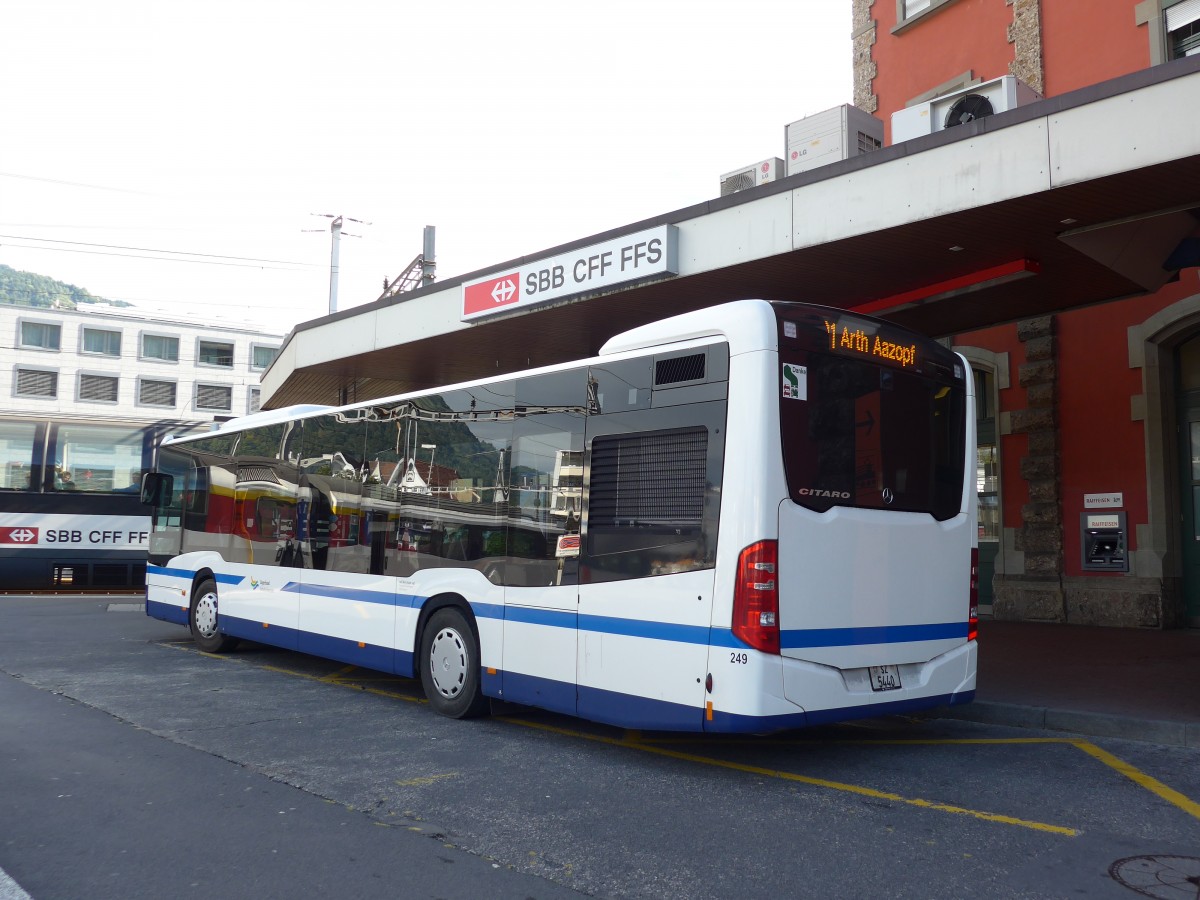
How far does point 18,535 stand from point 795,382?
19.7m

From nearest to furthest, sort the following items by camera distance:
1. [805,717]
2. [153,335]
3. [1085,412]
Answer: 1. [805,717]
2. [1085,412]
3. [153,335]

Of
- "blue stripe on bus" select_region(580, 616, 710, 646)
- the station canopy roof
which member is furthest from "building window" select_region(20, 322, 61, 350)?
"blue stripe on bus" select_region(580, 616, 710, 646)

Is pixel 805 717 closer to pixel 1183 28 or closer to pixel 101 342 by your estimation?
pixel 1183 28

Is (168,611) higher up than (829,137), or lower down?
lower down

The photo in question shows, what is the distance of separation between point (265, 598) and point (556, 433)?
17.3 feet

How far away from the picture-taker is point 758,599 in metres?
5.81

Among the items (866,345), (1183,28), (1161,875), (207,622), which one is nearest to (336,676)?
(207,622)

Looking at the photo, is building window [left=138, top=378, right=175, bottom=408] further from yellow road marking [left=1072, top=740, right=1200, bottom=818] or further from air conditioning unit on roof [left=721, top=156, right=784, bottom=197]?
yellow road marking [left=1072, top=740, right=1200, bottom=818]

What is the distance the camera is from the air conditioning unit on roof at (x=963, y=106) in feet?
40.7

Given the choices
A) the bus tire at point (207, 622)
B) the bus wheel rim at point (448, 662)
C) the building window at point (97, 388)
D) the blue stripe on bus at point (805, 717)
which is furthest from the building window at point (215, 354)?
the blue stripe on bus at point (805, 717)

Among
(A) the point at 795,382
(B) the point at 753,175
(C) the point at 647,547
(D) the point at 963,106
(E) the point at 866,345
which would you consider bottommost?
(C) the point at 647,547

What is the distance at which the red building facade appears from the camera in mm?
13461

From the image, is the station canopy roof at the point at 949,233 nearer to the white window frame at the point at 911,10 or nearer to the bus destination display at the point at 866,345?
the bus destination display at the point at 866,345

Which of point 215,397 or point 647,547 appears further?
point 215,397
